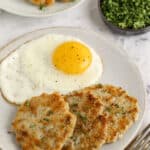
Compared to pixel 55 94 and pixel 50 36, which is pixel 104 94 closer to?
pixel 55 94

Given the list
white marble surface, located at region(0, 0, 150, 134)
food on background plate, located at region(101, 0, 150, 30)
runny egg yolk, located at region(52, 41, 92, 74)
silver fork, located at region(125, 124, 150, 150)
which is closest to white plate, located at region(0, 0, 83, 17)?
white marble surface, located at region(0, 0, 150, 134)

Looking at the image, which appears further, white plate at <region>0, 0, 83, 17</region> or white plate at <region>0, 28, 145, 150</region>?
white plate at <region>0, 0, 83, 17</region>

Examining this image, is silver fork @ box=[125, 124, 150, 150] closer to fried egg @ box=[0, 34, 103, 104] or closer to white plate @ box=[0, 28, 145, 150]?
white plate @ box=[0, 28, 145, 150]

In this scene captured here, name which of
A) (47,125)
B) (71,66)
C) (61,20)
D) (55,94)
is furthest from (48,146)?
(61,20)

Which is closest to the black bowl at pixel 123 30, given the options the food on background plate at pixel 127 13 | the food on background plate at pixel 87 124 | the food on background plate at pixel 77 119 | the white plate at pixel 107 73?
the food on background plate at pixel 127 13

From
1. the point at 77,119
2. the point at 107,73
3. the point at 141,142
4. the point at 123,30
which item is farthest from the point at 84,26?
the point at 141,142

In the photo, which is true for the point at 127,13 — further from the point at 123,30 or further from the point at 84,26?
the point at 84,26
